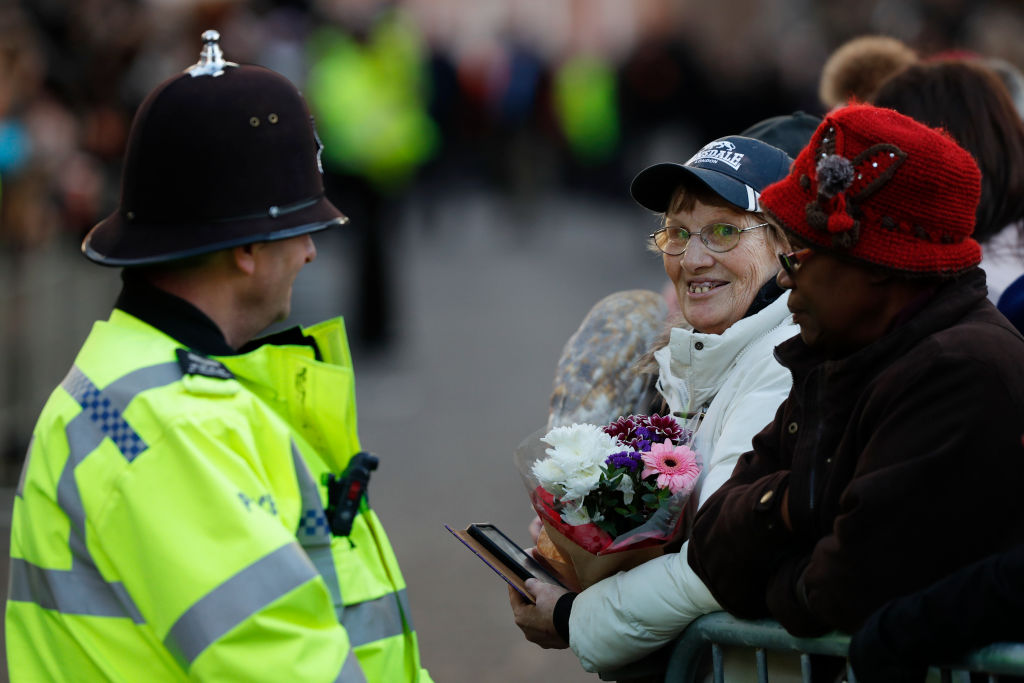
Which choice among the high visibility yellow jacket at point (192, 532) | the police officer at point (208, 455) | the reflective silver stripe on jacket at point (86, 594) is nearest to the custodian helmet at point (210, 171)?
the police officer at point (208, 455)

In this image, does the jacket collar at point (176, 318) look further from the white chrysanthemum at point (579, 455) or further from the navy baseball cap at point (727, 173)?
the navy baseball cap at point (727, 173)

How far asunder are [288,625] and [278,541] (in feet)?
0.45

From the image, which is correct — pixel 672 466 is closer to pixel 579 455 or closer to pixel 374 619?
pixel 579 455

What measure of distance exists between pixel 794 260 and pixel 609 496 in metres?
0.68

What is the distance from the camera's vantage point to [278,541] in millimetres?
2316

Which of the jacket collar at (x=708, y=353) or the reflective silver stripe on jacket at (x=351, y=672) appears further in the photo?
the jacket collar at (x=708, y=353)

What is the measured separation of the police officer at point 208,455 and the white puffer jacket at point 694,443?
1.57 ft

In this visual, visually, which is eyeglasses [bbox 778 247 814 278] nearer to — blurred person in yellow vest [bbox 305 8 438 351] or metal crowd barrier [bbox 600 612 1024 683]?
metal crowd barrier [bbox 600 612 1024 683]

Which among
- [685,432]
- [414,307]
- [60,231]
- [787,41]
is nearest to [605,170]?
[787,41]

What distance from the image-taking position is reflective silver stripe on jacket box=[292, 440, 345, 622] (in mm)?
2539

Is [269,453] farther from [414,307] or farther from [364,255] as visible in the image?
[414,307]

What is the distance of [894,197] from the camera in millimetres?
2502

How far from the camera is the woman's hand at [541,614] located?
3195 millimetres

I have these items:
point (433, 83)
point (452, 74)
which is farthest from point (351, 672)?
point (452, 74)
